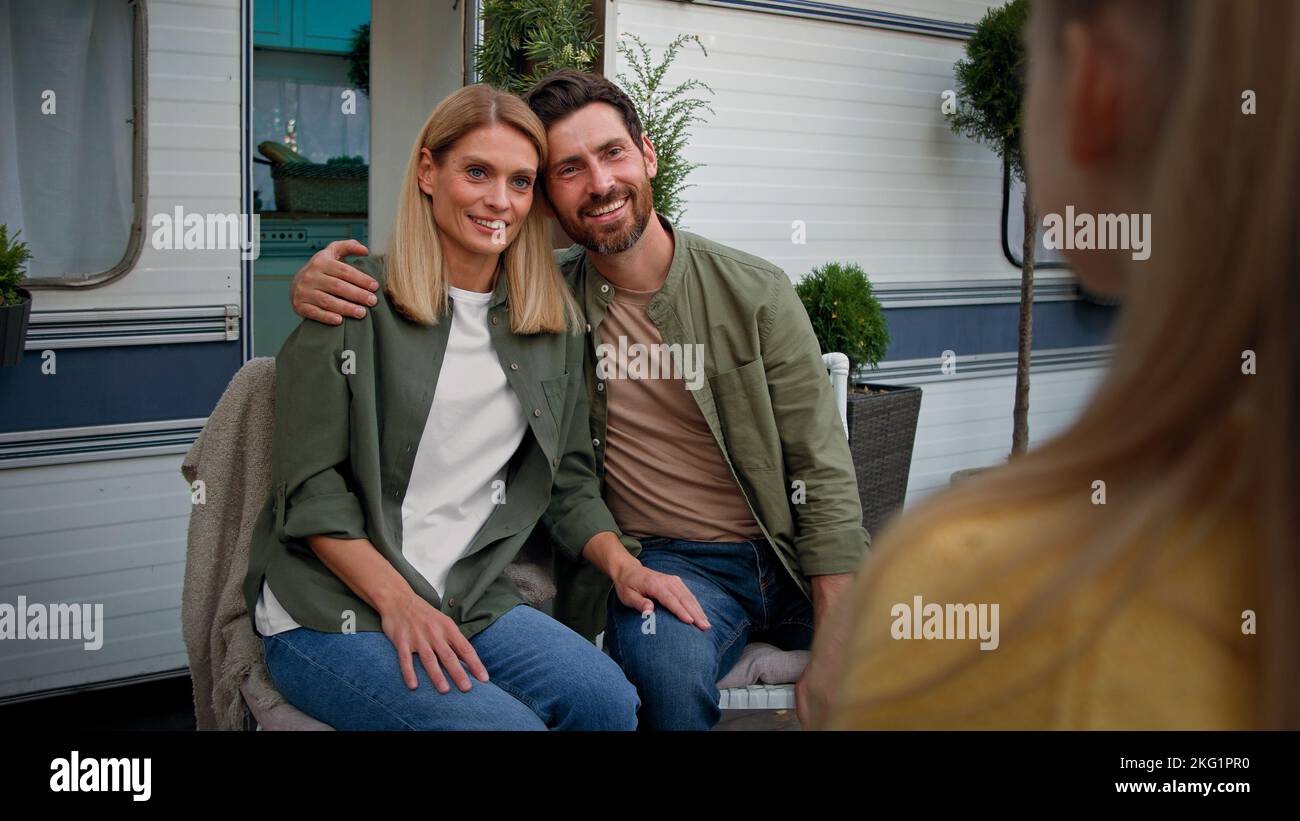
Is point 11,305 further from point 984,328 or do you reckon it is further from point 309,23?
point 309,23

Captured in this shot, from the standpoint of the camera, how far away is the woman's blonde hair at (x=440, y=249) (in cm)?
228

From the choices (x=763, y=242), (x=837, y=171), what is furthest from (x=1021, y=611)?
(x=837, y=171)

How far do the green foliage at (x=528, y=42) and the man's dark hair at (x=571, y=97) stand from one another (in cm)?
163

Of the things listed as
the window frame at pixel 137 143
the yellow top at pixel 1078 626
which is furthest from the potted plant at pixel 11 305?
the yellow top at pixel 1078 626

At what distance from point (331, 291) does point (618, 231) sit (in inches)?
25.6

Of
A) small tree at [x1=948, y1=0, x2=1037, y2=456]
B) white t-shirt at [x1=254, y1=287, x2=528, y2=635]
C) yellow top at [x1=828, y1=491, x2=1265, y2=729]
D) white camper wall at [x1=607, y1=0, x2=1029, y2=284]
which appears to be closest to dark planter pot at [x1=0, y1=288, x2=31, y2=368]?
white t-shirt at [x1=254, y1=287, x2=528, y2=635]

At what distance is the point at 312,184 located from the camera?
7.30 m

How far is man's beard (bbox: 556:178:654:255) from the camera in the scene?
2539 millimetres

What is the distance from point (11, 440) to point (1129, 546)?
3.71 metres

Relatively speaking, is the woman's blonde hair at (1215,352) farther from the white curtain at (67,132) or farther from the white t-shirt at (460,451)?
the white curtain at (67,132)

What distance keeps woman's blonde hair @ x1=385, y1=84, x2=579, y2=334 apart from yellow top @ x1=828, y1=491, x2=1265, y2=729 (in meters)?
1.81

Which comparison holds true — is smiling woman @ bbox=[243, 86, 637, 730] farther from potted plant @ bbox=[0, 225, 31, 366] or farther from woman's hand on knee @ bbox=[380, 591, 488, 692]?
potted plant @ bbox=[0, 225, 31, 366]
